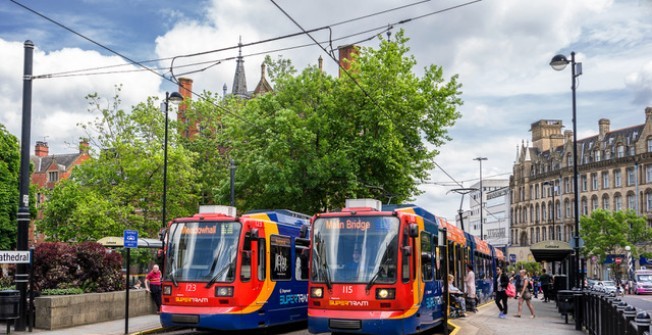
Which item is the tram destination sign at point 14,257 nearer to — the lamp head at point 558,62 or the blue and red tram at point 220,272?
the blue and red tram at point 220,272

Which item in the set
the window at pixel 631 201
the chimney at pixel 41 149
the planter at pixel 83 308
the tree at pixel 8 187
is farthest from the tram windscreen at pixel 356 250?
the chimney at pixel 41 149

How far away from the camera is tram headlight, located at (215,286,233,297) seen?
53.4 feet

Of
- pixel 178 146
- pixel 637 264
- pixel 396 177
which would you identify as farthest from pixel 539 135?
pixel 396 177

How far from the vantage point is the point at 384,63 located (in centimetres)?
3419

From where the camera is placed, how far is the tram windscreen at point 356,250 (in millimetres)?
15156

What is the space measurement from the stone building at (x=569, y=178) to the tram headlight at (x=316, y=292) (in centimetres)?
5587

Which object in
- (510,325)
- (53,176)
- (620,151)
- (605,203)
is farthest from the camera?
(53,176)

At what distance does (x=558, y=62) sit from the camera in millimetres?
24609

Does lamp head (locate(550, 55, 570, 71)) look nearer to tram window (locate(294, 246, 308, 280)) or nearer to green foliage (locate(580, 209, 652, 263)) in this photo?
tram window (locate(294, 246, 308, 280))

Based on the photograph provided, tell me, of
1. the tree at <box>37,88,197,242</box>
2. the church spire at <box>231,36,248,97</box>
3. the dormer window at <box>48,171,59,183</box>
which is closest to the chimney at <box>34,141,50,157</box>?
the dormer window at <box>48,171,59,183</box>

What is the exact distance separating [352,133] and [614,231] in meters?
50.8

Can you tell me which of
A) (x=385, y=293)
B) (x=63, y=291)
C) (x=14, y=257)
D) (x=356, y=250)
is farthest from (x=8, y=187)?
(x=385, y=293)

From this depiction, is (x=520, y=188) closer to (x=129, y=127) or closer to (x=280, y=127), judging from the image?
(x=129, y=127)

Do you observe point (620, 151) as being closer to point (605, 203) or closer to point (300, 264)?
point (605, 203)
